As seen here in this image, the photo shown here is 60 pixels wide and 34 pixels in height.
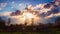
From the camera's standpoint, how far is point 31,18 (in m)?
2.11

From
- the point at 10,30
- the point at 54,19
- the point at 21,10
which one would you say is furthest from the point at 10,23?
the point at 54,19

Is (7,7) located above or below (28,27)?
above

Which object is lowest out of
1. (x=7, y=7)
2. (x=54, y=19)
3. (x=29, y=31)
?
(x=29, y=31)

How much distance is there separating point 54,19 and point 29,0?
406mm

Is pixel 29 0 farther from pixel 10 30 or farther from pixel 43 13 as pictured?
pixel 10 30

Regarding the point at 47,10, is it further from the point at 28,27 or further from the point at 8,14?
the point at 8,14

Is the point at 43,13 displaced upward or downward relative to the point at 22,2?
downward

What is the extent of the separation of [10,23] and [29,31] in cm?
27

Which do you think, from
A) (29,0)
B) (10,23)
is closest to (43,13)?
(29,0)

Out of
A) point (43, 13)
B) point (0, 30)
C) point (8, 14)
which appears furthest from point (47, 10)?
point (0, 30)

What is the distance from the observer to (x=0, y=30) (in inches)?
83.6

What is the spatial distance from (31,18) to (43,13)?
167 mm

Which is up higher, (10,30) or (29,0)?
(29,0)

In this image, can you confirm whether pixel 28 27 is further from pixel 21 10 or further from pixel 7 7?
pixel 7 7
